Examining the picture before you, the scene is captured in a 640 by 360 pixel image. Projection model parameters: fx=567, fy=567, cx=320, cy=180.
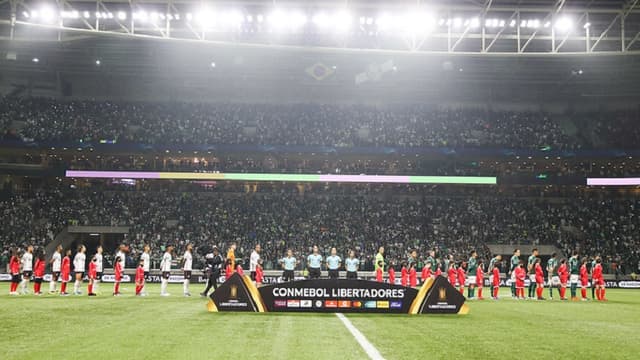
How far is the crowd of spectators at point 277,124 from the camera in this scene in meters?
44.2

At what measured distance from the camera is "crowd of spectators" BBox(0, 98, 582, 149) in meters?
44.2

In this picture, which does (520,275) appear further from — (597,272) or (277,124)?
(277,124)

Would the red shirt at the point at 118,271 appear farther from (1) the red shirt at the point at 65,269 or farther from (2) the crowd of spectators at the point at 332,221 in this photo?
(2) the crowd of spectators at the point at 332,221

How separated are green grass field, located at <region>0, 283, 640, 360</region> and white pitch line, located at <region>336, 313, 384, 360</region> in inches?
4.8

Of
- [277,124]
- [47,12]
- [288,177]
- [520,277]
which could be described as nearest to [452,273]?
[520,277]

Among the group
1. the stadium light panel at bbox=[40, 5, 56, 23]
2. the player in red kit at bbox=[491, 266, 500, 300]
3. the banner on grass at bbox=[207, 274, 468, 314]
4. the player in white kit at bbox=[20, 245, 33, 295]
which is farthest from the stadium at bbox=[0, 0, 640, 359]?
the banner on grass at bbox=[207, 274, 468, 314]

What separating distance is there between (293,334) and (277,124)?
123ft

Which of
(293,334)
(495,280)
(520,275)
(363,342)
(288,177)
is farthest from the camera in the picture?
(288,177)

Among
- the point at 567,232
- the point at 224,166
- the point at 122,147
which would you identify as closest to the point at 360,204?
the point at 224,166

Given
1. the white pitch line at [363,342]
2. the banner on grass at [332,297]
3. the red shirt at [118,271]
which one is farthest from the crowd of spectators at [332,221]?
the white pitch line at [363,342]

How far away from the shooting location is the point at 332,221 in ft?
143

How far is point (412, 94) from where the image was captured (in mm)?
51406

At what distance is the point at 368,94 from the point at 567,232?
20413 mm

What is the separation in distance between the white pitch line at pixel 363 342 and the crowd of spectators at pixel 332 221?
1038 inches
